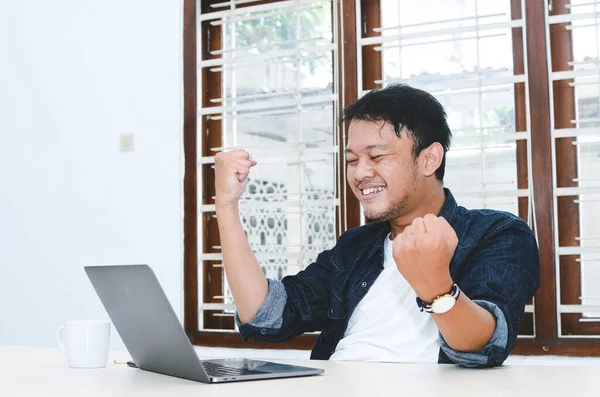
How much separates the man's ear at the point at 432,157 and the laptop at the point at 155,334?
0.74 m

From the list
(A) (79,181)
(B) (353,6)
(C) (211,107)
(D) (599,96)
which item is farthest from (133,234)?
(D) (599,96)

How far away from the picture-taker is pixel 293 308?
1.78 metres

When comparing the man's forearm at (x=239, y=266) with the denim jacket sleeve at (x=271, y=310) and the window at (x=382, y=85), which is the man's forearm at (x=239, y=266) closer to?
the denim jacket sleeve at (x=271, y=310)

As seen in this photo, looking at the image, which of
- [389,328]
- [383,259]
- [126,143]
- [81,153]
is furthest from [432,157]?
[81,153]

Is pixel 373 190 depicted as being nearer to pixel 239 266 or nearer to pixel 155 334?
pixel 239 266

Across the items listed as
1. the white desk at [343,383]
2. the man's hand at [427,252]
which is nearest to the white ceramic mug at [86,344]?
the white desk at [343,383]

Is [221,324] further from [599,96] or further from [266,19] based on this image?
[599,96]

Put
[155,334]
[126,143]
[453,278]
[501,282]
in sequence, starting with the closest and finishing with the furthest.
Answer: [155,334]
[501,282]
[453,278]
[126,143]

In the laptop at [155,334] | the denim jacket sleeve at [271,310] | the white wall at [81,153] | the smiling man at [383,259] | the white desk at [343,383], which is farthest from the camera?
the white wall at [81,153]

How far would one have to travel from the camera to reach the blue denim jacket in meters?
1.37

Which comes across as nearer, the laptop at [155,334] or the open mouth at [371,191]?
the laptop at [155,334]

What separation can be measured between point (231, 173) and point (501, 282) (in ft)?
2.06

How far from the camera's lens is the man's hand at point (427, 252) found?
3.75 ft

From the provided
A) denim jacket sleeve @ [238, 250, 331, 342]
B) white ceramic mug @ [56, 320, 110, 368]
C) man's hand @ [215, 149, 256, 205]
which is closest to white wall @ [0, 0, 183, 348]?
denim jacket sleeve @ [238, 250, 331, 342]
